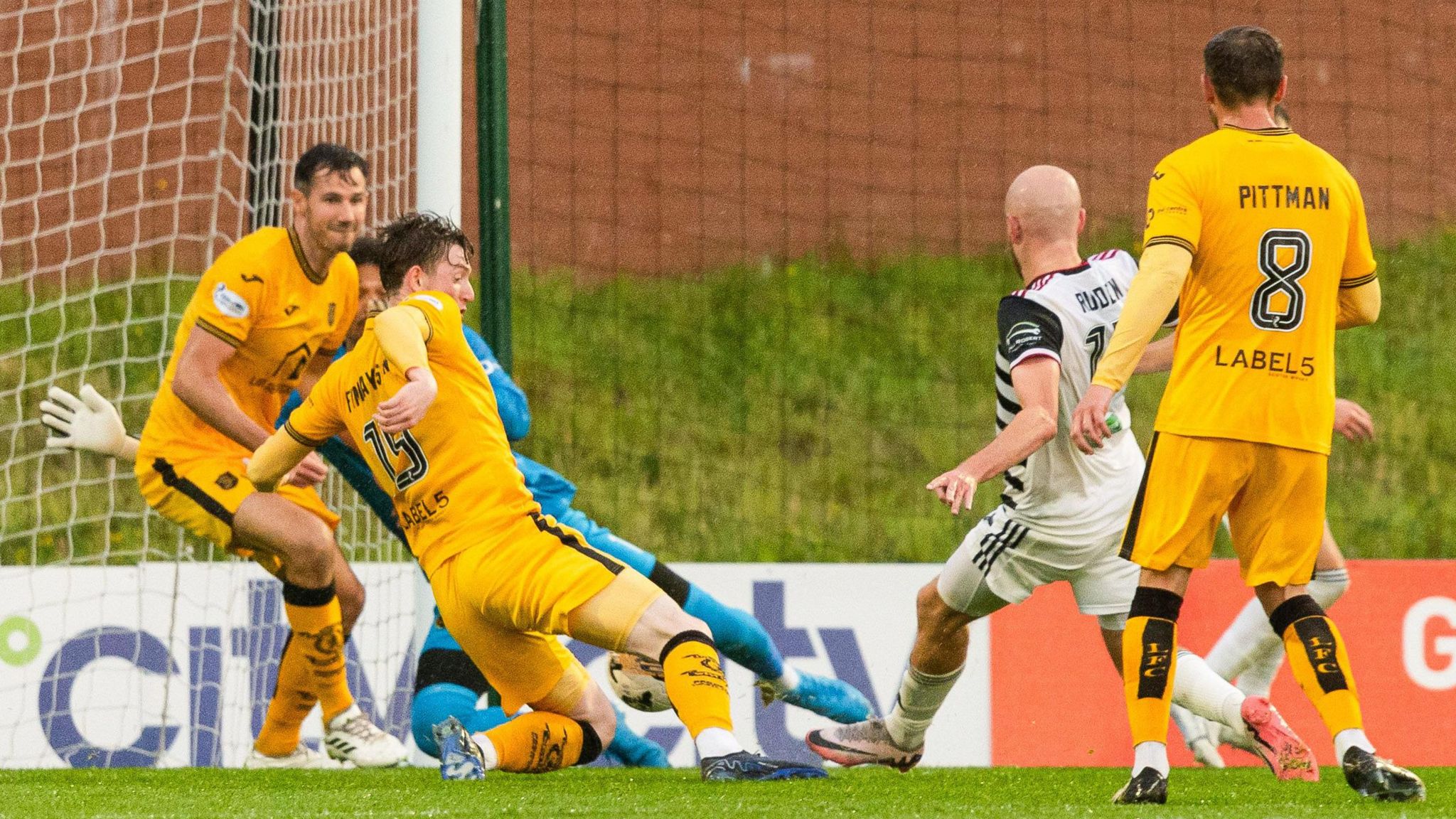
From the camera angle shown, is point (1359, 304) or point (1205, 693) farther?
point (1205, 693)

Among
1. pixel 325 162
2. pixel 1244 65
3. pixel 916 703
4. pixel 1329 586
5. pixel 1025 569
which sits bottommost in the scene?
pixel 916 703

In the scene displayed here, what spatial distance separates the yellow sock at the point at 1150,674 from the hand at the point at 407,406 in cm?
156

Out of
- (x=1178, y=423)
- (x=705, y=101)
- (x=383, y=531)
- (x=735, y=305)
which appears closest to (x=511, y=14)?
(x=705, y=101)

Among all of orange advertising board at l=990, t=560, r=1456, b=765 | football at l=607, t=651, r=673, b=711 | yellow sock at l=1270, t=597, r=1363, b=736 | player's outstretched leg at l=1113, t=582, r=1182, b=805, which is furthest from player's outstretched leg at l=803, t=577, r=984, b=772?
orange advertising board at l=990, t=560, r=1456, b=765

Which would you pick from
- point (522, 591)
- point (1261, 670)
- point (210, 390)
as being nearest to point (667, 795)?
point (522, 591)

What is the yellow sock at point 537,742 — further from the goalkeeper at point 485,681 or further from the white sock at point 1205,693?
the white sock at point 1205,693

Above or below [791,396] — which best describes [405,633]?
below

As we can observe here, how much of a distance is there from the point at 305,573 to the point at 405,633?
1335 mm

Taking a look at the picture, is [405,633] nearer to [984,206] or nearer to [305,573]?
[305,573]

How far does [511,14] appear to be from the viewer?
11.1 meters

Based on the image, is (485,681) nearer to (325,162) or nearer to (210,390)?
(210,390)

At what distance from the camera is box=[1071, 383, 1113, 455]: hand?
147 inches

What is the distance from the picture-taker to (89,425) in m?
6.04

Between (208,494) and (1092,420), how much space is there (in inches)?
122
